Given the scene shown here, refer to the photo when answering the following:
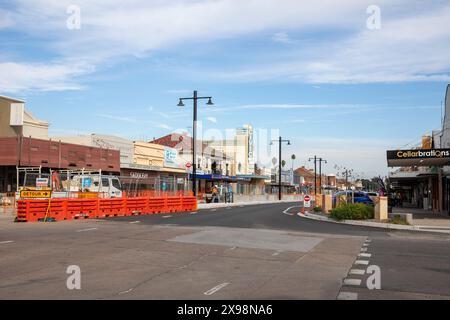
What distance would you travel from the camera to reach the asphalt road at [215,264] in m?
8.47

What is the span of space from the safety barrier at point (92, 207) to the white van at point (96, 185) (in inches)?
120

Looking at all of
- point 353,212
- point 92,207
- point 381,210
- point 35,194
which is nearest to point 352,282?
point 381,210

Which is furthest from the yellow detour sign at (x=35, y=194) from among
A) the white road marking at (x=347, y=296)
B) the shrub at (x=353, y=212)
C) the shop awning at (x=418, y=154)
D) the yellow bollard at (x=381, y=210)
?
the white road marking at (x=347, y=296)

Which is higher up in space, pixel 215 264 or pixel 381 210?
pixel 381 210

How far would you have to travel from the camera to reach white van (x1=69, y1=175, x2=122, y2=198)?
Answer: 105 ft

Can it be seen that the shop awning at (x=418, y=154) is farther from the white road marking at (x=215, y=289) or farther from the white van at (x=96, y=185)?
the white road marking at (x=215, y=289)

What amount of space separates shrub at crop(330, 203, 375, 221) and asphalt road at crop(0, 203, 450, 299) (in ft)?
22.1

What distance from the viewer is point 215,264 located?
445 inches

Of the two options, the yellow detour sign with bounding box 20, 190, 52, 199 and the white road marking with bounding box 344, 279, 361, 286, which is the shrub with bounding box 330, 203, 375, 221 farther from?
the white road marking with bounding box 344, 279, 361, 286

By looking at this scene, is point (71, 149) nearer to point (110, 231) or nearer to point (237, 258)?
point (110, 231)

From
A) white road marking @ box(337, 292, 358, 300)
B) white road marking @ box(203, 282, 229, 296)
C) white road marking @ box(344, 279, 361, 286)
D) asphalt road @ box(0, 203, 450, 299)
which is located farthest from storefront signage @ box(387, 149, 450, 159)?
white road marking @ box(203, 282, 229, 296)

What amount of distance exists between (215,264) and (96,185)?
74.8 ft

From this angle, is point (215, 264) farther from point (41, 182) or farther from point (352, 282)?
point (41, 182)
